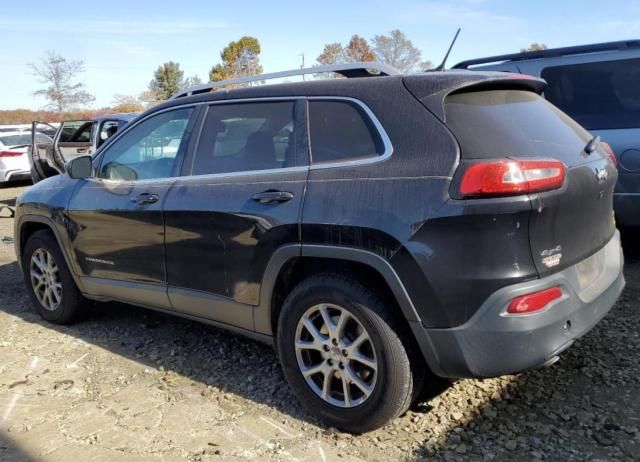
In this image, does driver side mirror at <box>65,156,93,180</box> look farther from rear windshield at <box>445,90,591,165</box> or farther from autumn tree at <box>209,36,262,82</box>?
autumn tree at <box>209,36,262,82</box>

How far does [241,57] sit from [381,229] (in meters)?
53.1

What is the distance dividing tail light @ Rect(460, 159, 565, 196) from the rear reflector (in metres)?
0.44

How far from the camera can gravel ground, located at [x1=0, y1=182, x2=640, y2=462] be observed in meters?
2.85

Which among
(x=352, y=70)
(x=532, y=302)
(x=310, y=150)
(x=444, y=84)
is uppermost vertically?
(x=352, y=70)

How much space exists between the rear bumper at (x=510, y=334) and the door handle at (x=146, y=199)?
202 cm

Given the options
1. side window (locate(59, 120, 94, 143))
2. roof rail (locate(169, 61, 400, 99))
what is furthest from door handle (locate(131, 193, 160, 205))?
side window (locate(59, 120, 94, 143))

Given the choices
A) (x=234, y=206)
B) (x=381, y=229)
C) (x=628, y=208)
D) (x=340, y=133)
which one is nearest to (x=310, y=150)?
(x=340, y=133)

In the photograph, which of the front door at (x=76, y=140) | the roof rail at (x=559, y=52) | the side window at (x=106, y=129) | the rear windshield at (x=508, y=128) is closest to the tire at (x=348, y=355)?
the rear windshield at (x=508, y=128)

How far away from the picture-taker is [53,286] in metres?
4.73

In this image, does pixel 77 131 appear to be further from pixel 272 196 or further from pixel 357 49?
pixel 357 49

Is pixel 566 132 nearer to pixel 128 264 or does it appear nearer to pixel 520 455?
pixel 520 455

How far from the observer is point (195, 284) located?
141 inches

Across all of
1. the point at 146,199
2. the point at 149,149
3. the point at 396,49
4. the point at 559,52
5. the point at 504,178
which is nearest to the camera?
the point at 504,178

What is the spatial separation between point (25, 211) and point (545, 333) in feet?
13.6
